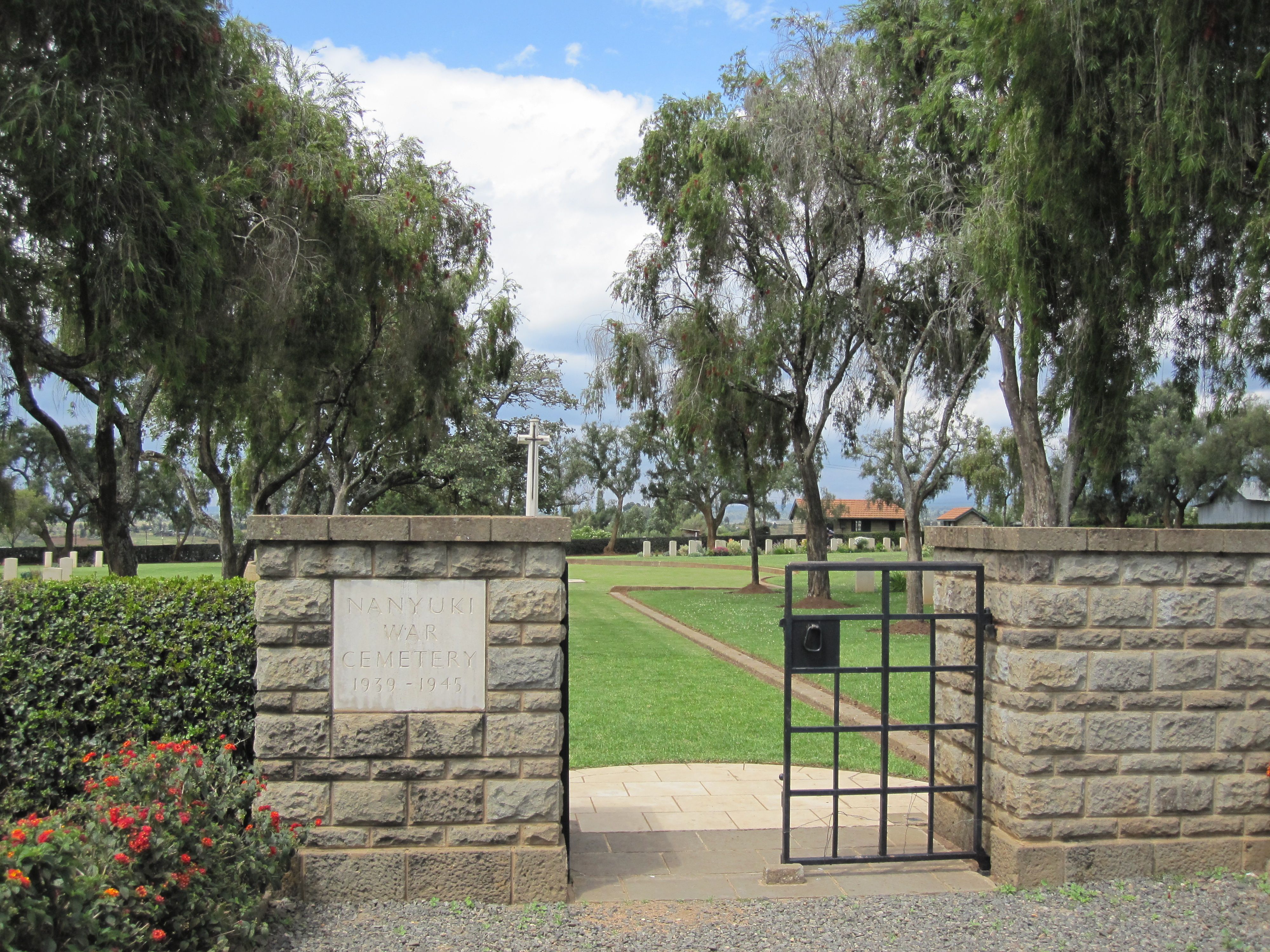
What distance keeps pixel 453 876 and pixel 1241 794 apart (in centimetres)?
397

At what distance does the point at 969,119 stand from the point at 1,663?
13066 mm

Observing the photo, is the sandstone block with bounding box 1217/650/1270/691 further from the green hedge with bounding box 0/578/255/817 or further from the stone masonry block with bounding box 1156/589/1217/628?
the green hedge with bounding box 0/578/255/817

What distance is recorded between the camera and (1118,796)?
190 inches

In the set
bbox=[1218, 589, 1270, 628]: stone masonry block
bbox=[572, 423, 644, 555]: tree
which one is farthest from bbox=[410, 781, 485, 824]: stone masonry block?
bbox=[572, 423, 644, 555]: tree

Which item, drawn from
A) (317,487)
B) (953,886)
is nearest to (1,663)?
(953,886)

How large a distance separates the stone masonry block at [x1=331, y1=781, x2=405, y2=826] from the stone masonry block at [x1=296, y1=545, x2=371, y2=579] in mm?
999

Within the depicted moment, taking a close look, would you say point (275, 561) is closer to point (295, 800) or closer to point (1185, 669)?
point (295, 800)

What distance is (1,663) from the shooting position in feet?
16.8

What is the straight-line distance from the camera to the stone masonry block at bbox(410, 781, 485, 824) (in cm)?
464

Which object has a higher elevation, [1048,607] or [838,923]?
[1048,607]

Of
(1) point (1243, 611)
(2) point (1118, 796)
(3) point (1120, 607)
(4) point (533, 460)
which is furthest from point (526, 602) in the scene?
(4) point (533, 460)

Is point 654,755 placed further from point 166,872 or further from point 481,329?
point 481,329

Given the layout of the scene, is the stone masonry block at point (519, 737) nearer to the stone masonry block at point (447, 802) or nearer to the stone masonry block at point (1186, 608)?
the stone masonry block at point (447, 802)

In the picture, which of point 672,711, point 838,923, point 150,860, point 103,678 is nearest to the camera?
point 150,860
